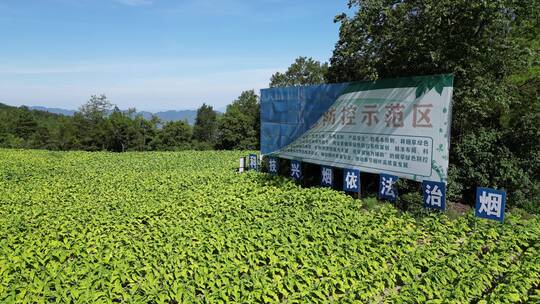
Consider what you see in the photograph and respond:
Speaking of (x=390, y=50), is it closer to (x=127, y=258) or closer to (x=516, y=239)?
(x=516, y=239)

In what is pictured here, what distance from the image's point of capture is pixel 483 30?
9.23 meters

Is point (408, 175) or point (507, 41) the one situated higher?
point (507, 41)

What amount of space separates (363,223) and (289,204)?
2.08m

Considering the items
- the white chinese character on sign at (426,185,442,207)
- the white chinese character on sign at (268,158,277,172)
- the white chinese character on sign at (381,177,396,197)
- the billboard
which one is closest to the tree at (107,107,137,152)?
the white chinese character on sign at (268,158,277,172)

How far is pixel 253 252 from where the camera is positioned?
6211 mm

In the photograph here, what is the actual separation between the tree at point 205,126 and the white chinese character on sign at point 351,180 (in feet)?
137

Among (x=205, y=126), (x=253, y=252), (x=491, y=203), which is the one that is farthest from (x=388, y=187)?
(x=205, y=126)

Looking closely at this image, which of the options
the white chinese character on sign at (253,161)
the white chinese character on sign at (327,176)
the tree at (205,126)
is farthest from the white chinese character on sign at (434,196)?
the tree at (205,126)

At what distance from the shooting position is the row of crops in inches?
204

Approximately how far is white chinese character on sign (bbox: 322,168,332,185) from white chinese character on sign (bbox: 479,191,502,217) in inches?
166

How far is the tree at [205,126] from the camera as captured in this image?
5166cm

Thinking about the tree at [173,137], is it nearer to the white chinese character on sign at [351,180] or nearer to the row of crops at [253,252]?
the row of crops at [253,252]

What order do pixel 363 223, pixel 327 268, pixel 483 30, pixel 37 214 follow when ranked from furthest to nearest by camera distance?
pixel 483 30, pixel 37 214, pixel 363 223, pixel 327 268

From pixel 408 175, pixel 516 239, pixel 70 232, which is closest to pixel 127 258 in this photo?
pixel 70 232
